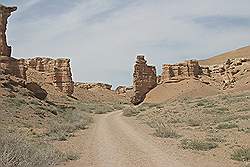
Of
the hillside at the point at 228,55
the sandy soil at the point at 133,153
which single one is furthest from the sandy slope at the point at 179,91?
the hillside at the point at 228,55

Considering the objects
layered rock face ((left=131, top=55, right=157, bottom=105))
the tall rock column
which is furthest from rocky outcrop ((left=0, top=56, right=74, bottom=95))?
the tall rock column

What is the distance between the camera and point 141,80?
69938 mm

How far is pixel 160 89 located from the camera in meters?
68.9

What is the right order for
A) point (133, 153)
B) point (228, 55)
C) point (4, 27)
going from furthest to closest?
1. point (228, 55)
2. point (4, 27)
3. point (133, 153)

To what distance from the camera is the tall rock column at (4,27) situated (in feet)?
131

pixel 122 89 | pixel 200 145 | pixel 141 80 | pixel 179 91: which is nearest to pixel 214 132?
pixel 200 145

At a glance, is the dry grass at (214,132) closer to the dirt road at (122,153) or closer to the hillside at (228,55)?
the dirt road at (122,153)

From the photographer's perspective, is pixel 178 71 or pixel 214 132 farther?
pixel 178 71

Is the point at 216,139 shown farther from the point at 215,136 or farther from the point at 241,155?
the point at 241,155

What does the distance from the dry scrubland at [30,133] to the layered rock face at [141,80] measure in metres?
35.0

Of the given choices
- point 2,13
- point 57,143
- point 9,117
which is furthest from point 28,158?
point 2,13

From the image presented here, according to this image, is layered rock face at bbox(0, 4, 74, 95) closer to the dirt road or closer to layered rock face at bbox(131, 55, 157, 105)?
layered rock face at bbox(131, 55, 157, 105)

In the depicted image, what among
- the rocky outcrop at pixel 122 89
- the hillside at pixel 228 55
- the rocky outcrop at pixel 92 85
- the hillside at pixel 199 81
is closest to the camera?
the hillside at pixel 199 81

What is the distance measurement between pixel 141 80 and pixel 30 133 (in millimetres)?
49703
